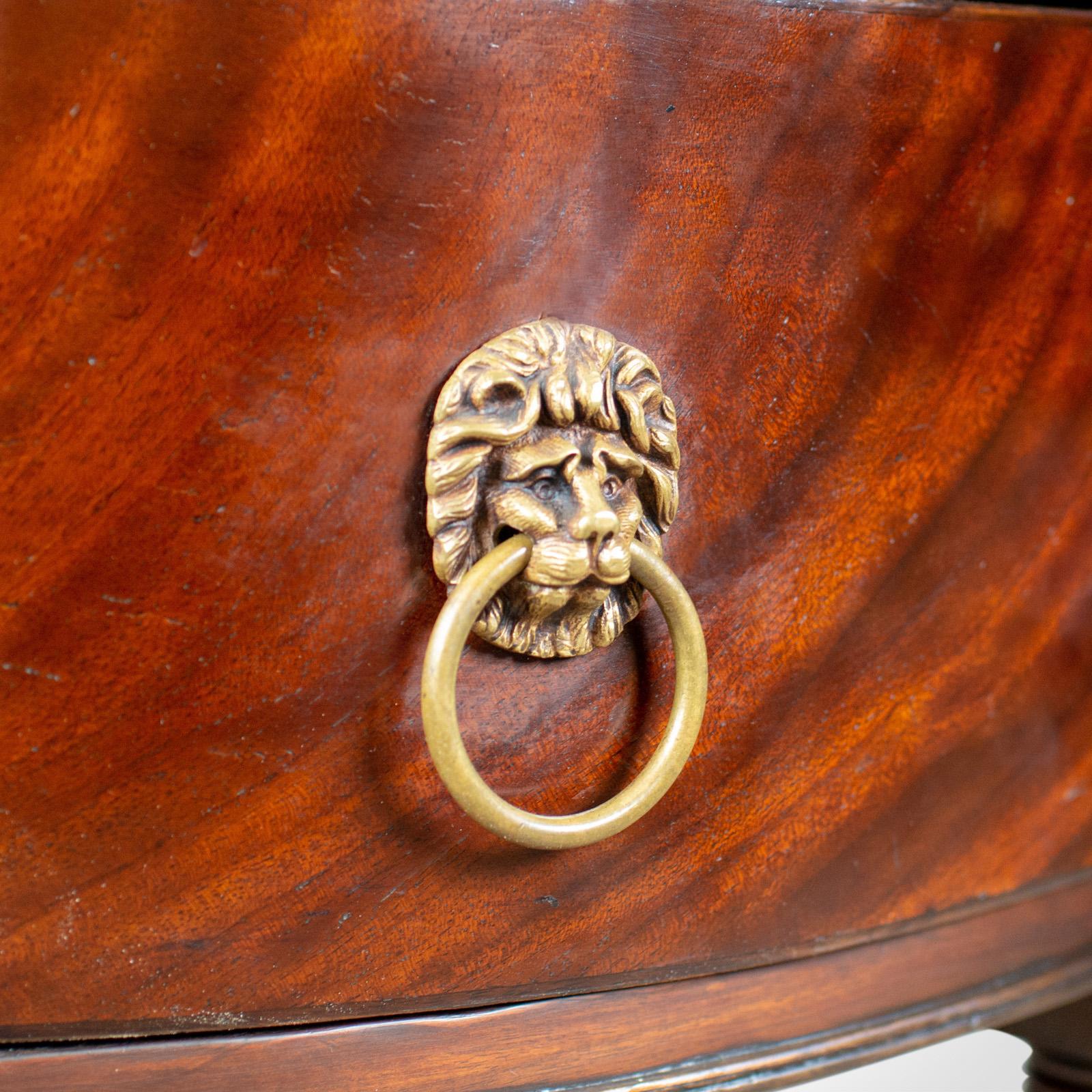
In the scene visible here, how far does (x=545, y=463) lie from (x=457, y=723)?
0.08 m

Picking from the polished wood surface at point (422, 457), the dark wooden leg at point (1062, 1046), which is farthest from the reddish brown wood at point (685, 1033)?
the dark wooden leg at point (1062, 1046)

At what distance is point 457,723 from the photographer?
346mm

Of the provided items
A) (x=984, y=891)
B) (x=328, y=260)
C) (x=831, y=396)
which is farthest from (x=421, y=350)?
(x=984, y=891)

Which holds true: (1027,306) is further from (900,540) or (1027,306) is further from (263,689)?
(263,689)

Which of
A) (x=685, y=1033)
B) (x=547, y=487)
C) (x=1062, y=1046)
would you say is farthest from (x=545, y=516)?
(x=1062, y=1046)

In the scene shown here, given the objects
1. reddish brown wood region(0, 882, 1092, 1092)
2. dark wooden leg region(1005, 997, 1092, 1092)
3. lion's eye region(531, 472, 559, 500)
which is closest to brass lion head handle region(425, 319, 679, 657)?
lion's eye region(531, 472, 559, 500)

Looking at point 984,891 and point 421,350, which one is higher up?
point 421,350

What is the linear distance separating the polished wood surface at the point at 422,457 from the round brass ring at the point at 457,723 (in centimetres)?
3

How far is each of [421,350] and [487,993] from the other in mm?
221

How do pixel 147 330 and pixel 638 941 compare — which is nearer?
pixel 147 330

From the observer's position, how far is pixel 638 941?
42 centimetres

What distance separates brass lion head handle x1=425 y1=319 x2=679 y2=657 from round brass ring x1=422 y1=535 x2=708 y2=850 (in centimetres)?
1

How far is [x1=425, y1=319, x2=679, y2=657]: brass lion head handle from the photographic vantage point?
13.3 inches

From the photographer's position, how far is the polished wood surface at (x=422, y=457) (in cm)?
31
